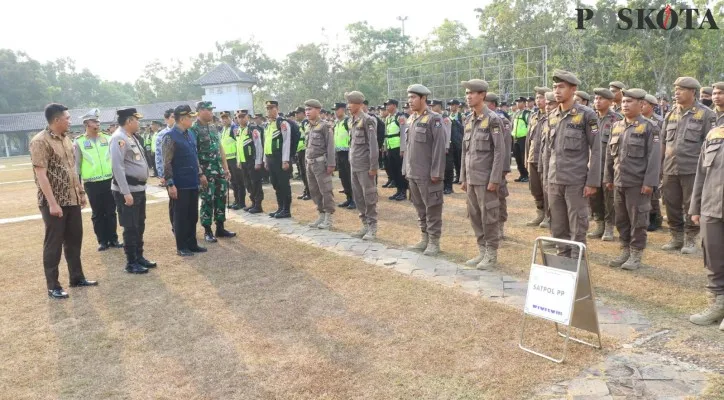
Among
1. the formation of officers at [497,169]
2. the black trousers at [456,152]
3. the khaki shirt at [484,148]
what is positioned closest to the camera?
the formation of officers at [497,169]

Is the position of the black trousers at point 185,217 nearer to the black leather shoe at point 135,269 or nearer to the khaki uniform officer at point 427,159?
the black leather shoe at point 135,269

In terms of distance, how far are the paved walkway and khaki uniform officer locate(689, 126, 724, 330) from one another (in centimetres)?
54

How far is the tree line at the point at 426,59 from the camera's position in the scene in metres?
26.0

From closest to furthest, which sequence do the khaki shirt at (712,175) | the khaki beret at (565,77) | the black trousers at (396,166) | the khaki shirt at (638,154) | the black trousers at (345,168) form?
the khaki shirt at (712,175) < the khaki beret at (565,77) < the khaki shirt at (638,154) < the black trousers at (345,168) < the black trousers at (396,166)

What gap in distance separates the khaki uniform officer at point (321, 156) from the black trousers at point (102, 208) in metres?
2.98

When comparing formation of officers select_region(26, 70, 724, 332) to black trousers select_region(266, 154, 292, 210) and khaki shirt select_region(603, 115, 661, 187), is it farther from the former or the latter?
black trousers select_region(266, 154, 292, 210)

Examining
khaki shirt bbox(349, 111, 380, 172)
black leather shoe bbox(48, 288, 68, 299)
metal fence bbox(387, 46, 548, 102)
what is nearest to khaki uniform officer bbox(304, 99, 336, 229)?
khaki shirt bbox(349, 111, 380, 172)

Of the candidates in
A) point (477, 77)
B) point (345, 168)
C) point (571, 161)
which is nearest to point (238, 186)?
point (345, 168)

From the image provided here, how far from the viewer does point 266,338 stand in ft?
13.1

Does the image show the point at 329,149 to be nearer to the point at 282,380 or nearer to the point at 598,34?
the point at 282,380

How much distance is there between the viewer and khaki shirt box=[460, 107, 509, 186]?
210 inches

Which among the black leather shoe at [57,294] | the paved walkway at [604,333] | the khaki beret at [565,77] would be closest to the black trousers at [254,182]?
the paved walkway at [604,333]

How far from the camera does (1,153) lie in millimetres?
48094

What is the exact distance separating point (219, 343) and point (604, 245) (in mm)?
4770
